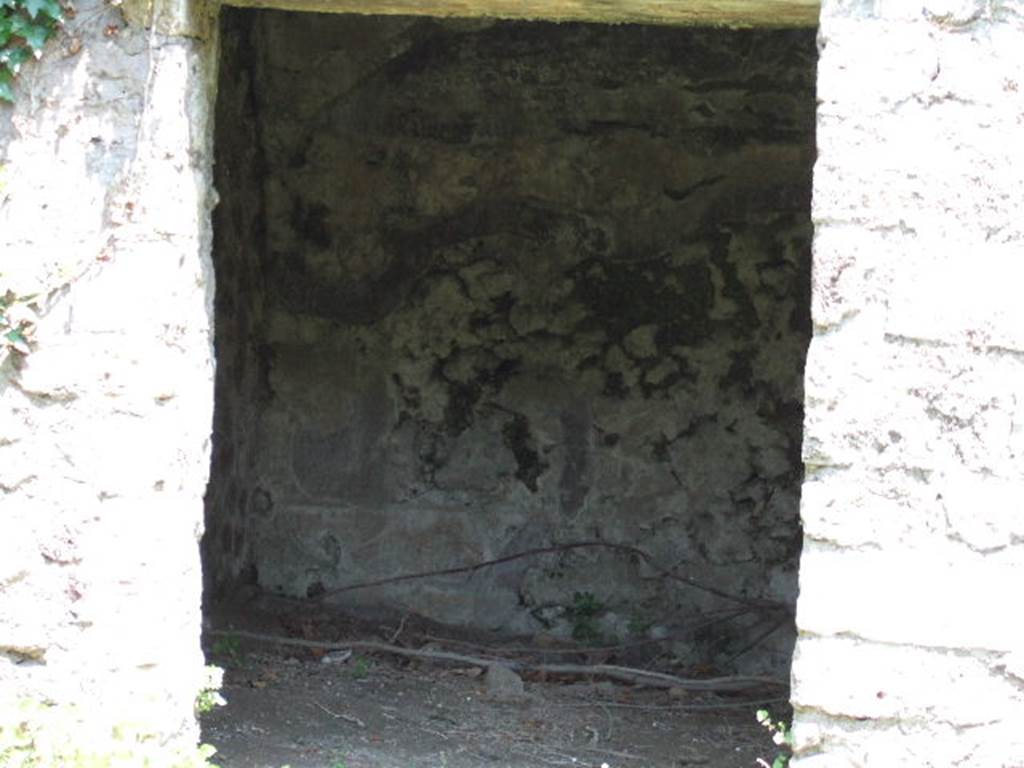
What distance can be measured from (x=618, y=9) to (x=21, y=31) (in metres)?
1.23

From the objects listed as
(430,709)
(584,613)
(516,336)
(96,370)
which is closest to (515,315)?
(516,336)

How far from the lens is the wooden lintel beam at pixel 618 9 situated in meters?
3.15

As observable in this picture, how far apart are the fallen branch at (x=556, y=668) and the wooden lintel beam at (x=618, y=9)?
2445mm

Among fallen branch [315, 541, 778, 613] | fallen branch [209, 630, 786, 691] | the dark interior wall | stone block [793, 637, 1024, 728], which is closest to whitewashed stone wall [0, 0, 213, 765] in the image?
stone block [793, 637, 1024, 728]

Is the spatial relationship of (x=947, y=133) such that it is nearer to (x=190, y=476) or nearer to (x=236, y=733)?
(x=190, y=476)

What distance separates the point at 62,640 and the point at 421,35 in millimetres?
3120

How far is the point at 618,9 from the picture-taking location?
3.22 meters

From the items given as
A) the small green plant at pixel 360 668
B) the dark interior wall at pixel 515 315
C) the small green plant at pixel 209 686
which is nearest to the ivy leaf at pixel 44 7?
the small green plant at pixel 209 686

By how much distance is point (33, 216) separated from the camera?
3205mm

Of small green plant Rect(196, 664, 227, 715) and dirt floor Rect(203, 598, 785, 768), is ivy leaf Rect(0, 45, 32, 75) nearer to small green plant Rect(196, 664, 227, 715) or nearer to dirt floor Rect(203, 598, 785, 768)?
small green plant Rect(196, 664, 227, 715)

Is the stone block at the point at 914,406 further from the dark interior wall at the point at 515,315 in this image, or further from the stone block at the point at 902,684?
the dark interior wall at the point at 515,315

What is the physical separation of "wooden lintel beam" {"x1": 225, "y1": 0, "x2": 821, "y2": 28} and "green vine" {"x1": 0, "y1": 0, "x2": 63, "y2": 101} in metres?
0.42

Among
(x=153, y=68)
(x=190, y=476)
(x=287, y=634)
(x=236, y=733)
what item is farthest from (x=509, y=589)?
(x=153, y=68)

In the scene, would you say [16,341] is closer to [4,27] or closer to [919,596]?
[4,27]
